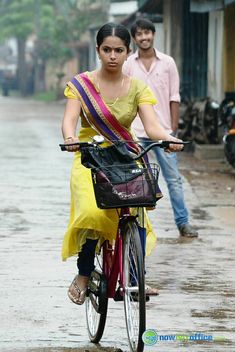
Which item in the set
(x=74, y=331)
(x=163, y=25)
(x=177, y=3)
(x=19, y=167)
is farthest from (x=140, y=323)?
(x=163, y=25)

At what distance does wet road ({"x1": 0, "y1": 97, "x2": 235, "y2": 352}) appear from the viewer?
20.5 feet

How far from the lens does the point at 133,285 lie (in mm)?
5676

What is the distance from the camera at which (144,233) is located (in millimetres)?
5926

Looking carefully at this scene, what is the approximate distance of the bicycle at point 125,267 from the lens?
5.47m

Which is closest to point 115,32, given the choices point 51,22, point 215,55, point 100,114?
point 100,114

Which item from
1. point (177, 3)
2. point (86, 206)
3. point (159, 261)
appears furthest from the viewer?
point (177, 3)

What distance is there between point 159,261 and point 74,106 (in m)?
2.73

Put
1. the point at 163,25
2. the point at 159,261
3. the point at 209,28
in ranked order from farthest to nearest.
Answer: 1. the point at 163,25
2. the point at 209,28
3. the point at 159,261

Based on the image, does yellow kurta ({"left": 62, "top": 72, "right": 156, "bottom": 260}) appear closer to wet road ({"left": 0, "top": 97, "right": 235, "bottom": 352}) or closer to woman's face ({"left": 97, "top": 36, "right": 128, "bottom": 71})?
woman's face ({"left": 97, "top": 36, "right": 128, "bottom": 71})

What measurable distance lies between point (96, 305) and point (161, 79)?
4.04m

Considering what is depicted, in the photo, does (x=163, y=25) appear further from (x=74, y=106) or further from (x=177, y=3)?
(x=74, y=106)

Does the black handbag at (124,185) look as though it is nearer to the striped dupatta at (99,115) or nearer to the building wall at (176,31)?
the striped dupatta at (99,115)

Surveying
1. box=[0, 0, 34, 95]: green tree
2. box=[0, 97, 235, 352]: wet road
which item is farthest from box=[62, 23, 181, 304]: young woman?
box=[0, 0, 34, 95]: green tree
